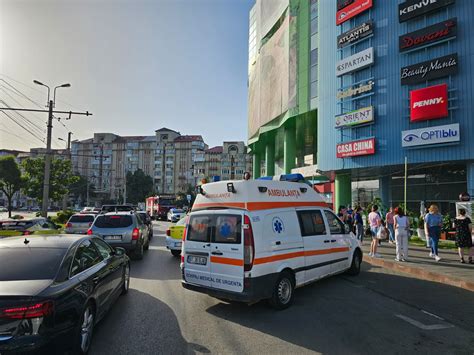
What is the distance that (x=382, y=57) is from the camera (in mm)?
21641

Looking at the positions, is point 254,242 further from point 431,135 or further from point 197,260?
point 431,135

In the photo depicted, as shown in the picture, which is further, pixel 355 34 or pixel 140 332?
pixel 355 34

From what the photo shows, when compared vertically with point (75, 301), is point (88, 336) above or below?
below

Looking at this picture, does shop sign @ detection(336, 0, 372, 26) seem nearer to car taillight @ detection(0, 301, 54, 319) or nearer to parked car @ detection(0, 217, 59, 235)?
parked car @ detection(0, 217, 59, 235)

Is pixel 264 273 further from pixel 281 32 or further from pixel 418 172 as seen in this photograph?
pixel 281 32

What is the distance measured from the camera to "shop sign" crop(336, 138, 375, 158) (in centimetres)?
2166

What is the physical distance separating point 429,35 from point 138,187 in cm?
7656

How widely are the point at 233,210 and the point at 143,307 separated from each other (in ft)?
7.53

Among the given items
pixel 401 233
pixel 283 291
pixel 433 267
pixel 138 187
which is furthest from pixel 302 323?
pixel 138 187

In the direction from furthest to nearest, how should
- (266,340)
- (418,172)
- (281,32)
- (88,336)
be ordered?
(281,32), (418,172), (266,340), (88,336)

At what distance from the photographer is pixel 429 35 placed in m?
19.2

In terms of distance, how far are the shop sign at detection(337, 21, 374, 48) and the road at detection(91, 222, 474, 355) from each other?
775 inches

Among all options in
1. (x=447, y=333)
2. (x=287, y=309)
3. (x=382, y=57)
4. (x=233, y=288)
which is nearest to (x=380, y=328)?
(x=447, y=333)

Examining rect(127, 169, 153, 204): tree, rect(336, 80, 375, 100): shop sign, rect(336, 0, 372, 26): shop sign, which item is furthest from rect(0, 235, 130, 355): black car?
rect(127, 169, 153, 204): tree
